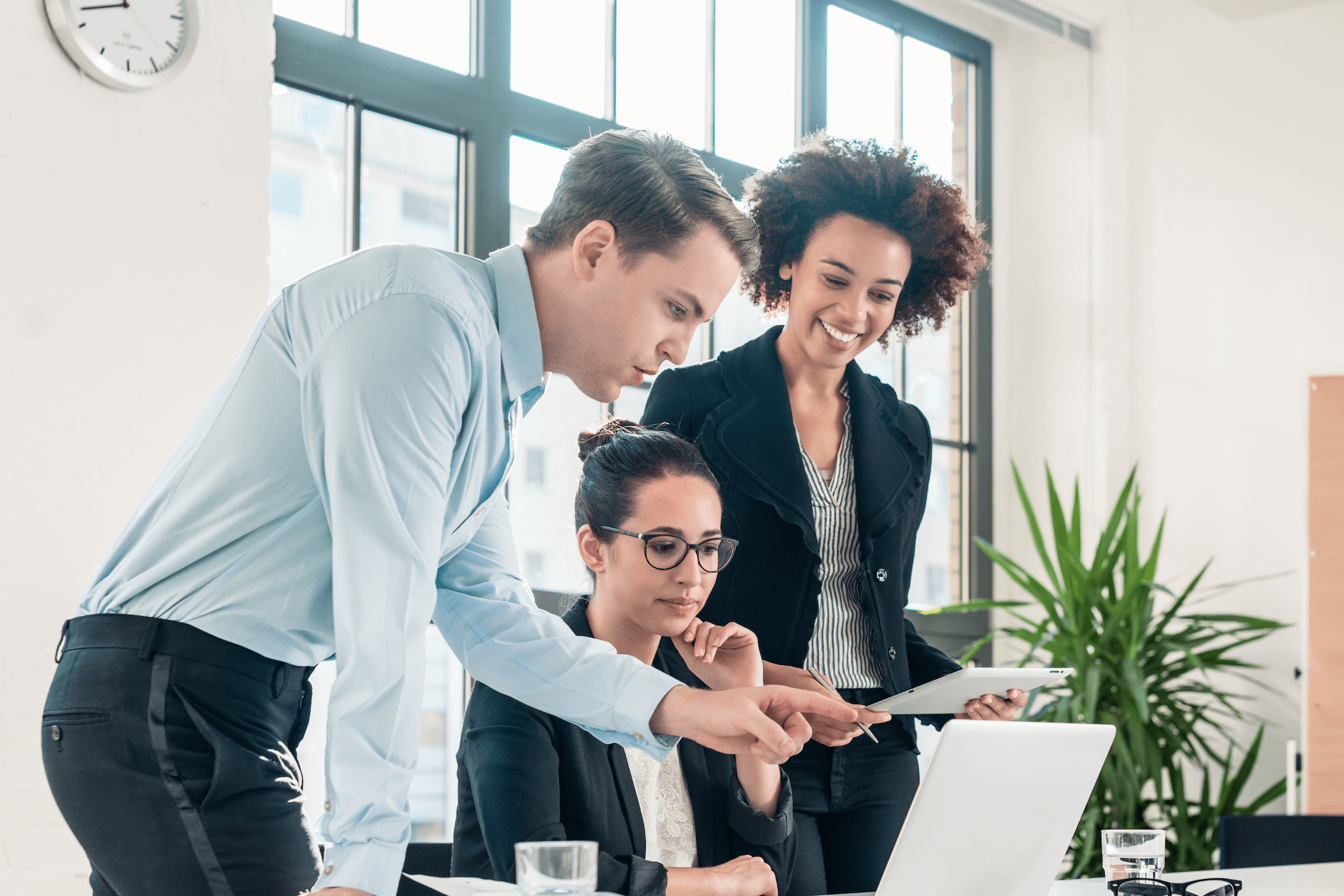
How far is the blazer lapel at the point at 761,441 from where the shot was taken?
1983 mm

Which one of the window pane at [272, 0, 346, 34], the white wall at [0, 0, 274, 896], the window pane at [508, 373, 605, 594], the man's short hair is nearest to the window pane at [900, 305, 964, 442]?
the window pane at [508, 373, 605, 594]

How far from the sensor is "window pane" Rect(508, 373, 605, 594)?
3.73 metres

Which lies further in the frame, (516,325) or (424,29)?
(424,29)

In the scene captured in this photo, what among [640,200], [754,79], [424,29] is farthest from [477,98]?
[640,200]

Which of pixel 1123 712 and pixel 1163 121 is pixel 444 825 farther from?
pixel 1163 121

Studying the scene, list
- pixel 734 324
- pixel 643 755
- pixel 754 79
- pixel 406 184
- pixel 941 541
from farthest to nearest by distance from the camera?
1. pixel 941 541
2. pixel 754 79
3. pixel 734 324
4. pixel 406 184
5. pixel 643 755

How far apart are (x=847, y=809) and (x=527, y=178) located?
7.94ft

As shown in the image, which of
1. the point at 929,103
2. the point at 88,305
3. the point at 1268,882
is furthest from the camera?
the point at 929,103

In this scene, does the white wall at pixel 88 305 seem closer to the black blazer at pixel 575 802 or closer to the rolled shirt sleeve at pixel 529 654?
the black blazer at pixel 575 802

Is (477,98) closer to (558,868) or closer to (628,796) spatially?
(628,796)

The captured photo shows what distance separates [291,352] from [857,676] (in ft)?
3.64

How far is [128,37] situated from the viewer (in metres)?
2.70

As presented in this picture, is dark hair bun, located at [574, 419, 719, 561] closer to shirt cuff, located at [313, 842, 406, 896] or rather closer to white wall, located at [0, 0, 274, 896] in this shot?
shirt cuff, located at [313, 842, 406, 896]

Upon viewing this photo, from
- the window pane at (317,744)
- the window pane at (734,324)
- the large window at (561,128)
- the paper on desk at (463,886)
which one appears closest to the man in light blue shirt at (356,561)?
the paper on desk at (463,886)
